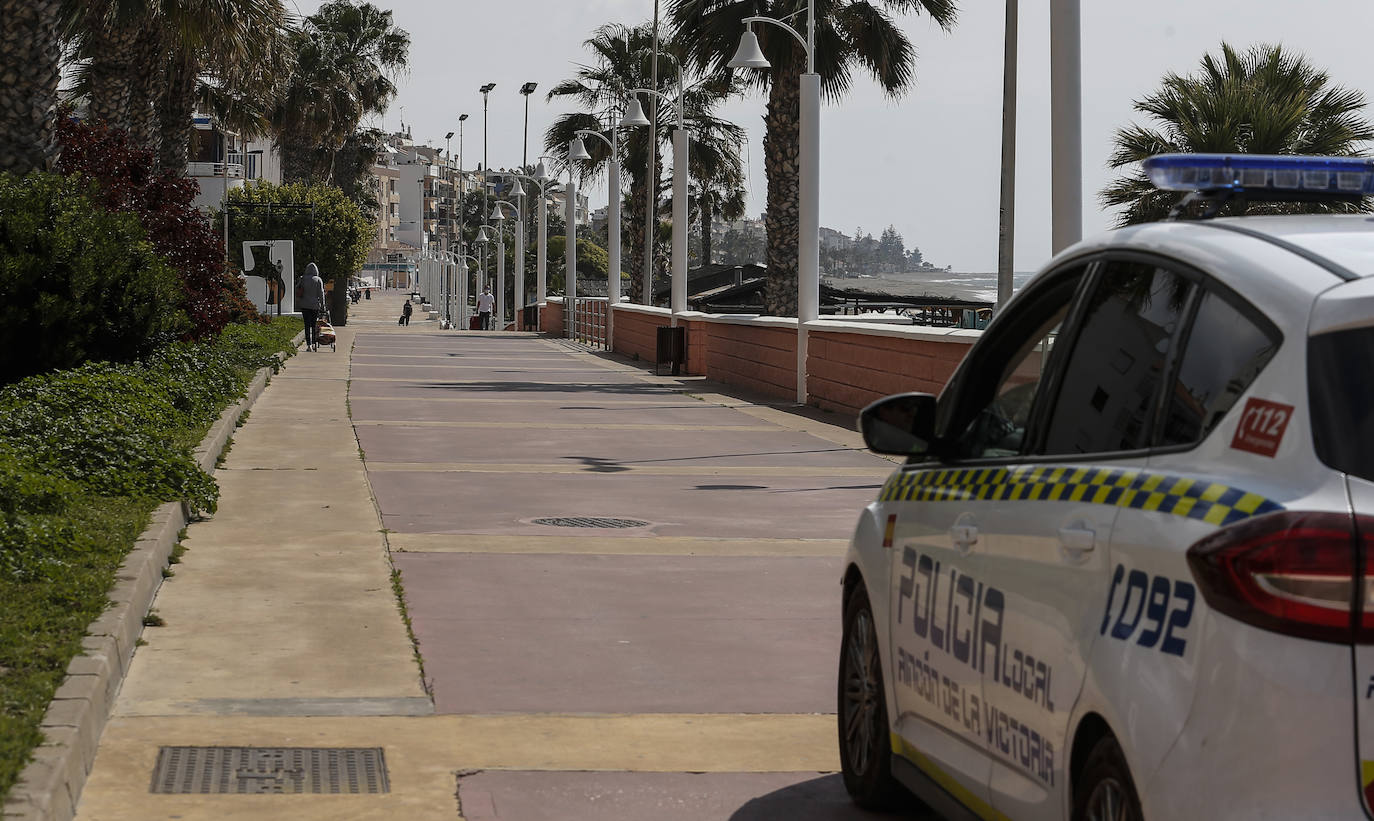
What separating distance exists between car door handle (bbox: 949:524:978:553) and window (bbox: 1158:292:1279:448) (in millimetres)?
885

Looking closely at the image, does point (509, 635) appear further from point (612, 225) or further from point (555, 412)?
point (612, 225)

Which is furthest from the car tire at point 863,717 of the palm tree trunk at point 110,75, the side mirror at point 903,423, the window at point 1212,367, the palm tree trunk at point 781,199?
the palm tree trunk at point 781,199

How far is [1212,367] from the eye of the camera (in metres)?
3.63

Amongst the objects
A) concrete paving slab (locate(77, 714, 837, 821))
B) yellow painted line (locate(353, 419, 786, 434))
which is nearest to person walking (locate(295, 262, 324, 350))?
yellow painted line (locate(353, 419, 786, 434))

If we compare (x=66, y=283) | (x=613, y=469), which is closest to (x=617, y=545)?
(x=613, y=469)

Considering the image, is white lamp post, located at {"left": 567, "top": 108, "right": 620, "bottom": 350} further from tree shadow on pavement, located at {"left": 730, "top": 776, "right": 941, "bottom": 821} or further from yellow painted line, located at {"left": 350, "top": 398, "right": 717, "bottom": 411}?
tree shadow on pavement, located at {"left": 730, "top": 776, "right": 941, "bottom": 821}

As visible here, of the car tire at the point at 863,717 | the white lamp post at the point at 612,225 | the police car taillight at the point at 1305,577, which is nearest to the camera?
the police car taillight at the point at 1305,577

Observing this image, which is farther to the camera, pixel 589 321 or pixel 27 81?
pixel 589 321

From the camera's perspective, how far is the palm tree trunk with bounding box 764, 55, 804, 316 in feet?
111

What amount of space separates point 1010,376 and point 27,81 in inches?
634

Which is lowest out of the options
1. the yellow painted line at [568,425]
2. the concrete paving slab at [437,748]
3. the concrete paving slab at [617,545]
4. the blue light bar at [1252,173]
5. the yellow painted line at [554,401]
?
the concrete paving slab at [437,748]

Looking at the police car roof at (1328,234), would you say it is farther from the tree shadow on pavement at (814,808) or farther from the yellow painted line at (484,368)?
the yellow painted line at (484,368)

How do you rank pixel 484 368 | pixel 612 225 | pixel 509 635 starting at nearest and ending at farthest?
pixel 509 635 < pixel 484 368 < pixel 612 225

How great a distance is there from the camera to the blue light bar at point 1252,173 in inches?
165
